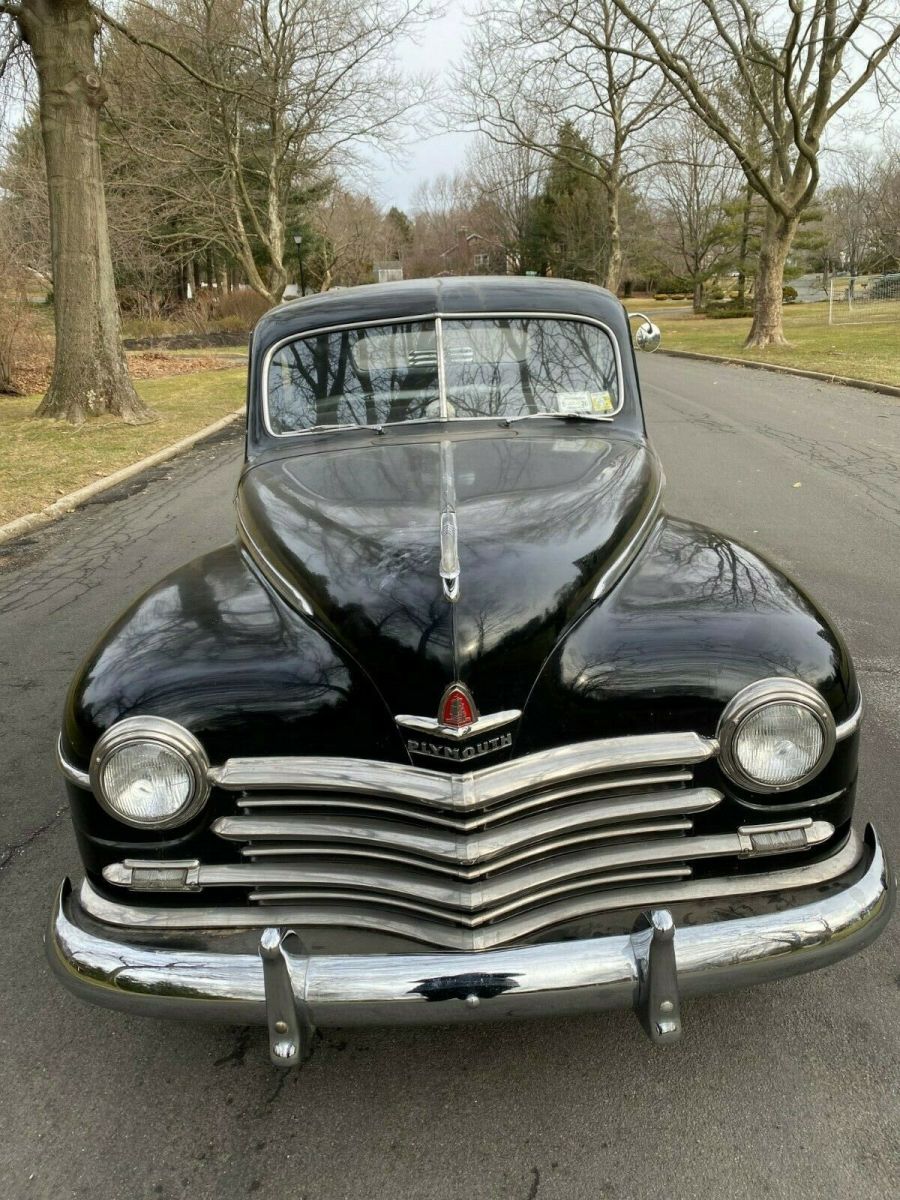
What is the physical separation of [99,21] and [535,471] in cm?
1313

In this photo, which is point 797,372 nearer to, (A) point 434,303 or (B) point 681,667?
(A) point 434,303

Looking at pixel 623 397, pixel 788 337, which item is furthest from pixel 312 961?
pixel 788 337

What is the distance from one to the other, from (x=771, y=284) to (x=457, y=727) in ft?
74.1

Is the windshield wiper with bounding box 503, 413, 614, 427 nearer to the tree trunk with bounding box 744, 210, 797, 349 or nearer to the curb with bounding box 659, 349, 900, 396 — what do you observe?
the curb with bounding box 659, 349, 900, 396

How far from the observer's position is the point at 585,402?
343cm

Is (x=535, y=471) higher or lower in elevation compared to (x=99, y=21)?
lower

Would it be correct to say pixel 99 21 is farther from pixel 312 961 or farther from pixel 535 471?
pixel 312 961

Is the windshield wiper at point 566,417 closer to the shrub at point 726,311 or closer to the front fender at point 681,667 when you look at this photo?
the front fender at point 681,667

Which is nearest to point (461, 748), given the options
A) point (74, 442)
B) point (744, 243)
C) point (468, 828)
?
point (468, 828)

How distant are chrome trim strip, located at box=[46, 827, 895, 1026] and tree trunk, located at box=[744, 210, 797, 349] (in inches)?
864

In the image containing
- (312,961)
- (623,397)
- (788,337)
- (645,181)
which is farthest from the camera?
(645,181)

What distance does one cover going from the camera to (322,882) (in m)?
1.95

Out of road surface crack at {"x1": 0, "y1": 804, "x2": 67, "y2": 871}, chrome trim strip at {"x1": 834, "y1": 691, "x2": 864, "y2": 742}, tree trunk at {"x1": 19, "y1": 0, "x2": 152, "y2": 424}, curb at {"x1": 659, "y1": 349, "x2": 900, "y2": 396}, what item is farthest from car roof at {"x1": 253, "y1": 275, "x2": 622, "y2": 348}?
curb at {"x1": 659, "y1": 349, "x2": 900, "y2": 396}

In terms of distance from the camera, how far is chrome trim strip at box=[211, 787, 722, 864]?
1858mm
